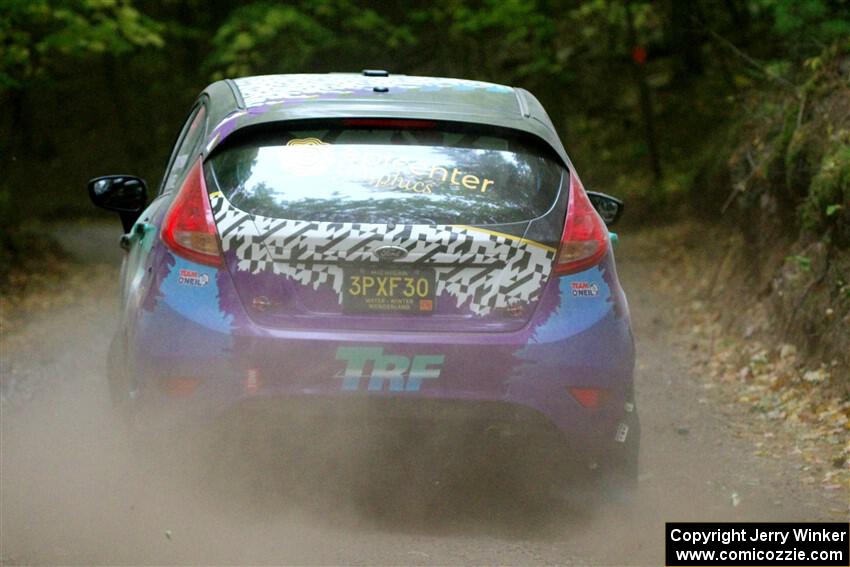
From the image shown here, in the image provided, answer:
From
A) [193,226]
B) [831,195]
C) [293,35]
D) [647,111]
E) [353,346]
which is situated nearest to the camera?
[353,346]

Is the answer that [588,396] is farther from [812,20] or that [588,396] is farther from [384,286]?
[812,20]

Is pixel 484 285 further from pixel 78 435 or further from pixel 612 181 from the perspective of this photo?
pixel 612 181

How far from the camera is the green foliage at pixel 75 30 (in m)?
14.5

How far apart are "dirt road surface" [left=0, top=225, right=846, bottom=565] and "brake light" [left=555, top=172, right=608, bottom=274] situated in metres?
1.17

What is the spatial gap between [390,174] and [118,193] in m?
2.09

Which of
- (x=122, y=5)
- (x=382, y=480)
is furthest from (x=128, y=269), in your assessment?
(x=122, y=5)

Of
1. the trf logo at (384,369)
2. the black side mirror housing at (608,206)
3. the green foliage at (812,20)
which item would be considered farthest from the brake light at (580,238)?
the green foliage at (812,20)

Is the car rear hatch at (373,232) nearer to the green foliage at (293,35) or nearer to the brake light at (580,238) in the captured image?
the brake light at (580,238)

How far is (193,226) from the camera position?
17.4ft

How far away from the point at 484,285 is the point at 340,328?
0.60 metres

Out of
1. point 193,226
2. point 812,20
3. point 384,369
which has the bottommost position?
point 812,20

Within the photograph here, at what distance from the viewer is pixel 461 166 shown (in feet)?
18.1

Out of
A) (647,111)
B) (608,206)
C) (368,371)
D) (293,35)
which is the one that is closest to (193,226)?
(368,371)

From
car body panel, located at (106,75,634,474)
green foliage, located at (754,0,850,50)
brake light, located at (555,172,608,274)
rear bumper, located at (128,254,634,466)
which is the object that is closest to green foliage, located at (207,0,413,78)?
green foliage, located at (754,0,850,50)
